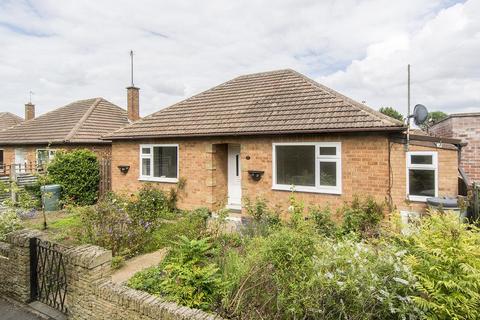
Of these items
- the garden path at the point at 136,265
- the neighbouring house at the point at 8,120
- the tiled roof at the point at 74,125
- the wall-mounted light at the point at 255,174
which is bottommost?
the garden path at the point at 136,265

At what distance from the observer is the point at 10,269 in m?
5.16

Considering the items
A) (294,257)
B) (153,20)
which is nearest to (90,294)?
(294,257)

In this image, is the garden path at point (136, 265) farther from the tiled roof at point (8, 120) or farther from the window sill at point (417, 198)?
the tiled roof at point (8, 120)

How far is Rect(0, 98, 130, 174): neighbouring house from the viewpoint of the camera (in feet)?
52.6

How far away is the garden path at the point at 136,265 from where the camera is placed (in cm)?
534

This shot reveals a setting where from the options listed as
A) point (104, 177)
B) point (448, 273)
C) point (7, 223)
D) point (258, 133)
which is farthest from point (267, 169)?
point (104, 177)

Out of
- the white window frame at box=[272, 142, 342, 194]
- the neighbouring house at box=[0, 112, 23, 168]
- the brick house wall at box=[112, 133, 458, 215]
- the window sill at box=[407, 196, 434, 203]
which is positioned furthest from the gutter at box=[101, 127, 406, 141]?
the neighbouring house at box=[0, 112, 23, 168]

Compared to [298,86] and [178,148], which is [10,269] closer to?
[178,148]

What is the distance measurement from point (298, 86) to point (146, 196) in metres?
7.08

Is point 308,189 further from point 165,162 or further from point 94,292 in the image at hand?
point 94,292

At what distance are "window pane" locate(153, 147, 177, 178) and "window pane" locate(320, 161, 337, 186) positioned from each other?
19.0ft

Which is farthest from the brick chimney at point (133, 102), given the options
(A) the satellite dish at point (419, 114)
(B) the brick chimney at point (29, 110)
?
(A) the satellite dish at point (419, 114)

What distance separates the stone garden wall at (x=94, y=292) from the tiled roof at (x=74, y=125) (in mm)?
12056

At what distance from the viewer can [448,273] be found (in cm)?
285
